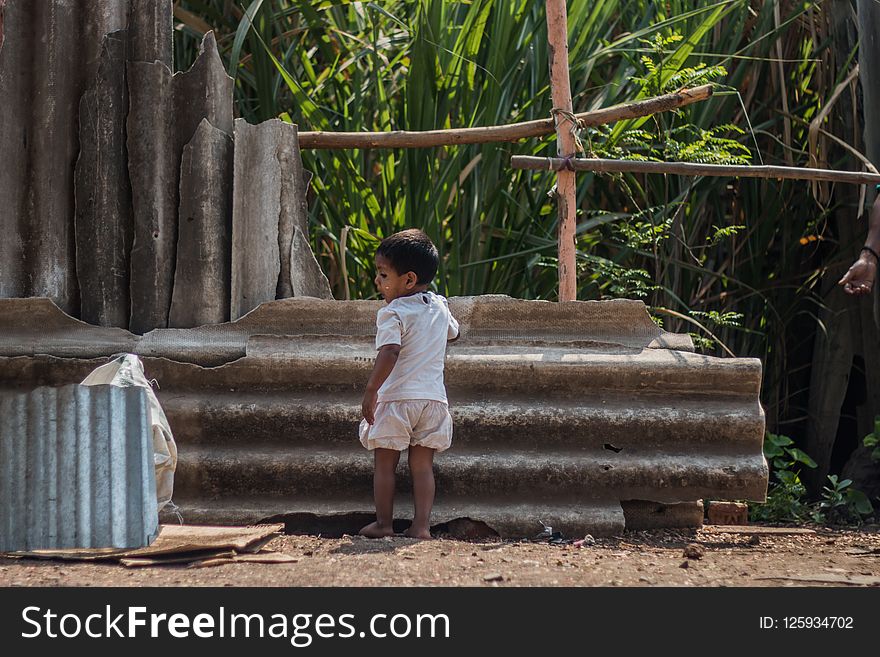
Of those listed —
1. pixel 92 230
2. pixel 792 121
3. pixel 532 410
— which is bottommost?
pixel 532 410

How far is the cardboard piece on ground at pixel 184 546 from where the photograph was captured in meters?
2.52

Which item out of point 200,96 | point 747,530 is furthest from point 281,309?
point 747,530

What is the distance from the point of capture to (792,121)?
553 centimetres

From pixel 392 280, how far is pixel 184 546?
3.50 ft

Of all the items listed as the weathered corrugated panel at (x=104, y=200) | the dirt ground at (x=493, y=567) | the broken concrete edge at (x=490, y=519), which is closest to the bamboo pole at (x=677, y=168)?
the broken concrete edge at (x=490, y=519)

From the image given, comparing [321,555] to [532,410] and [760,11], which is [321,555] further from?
[760,11]

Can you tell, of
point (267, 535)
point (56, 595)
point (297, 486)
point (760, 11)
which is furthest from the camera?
point (760, 11)

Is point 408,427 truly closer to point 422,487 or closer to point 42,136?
point 422,487

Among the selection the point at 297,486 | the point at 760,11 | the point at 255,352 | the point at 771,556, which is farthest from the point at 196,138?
the point at 760,11

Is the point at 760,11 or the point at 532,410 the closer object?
the point at 532,410

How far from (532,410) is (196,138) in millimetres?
1503

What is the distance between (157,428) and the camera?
2795mm

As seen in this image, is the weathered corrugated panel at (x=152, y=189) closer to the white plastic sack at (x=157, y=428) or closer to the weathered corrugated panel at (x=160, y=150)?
the weathered corrugated panel at (x=160, y=150)

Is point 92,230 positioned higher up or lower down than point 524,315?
higher up
